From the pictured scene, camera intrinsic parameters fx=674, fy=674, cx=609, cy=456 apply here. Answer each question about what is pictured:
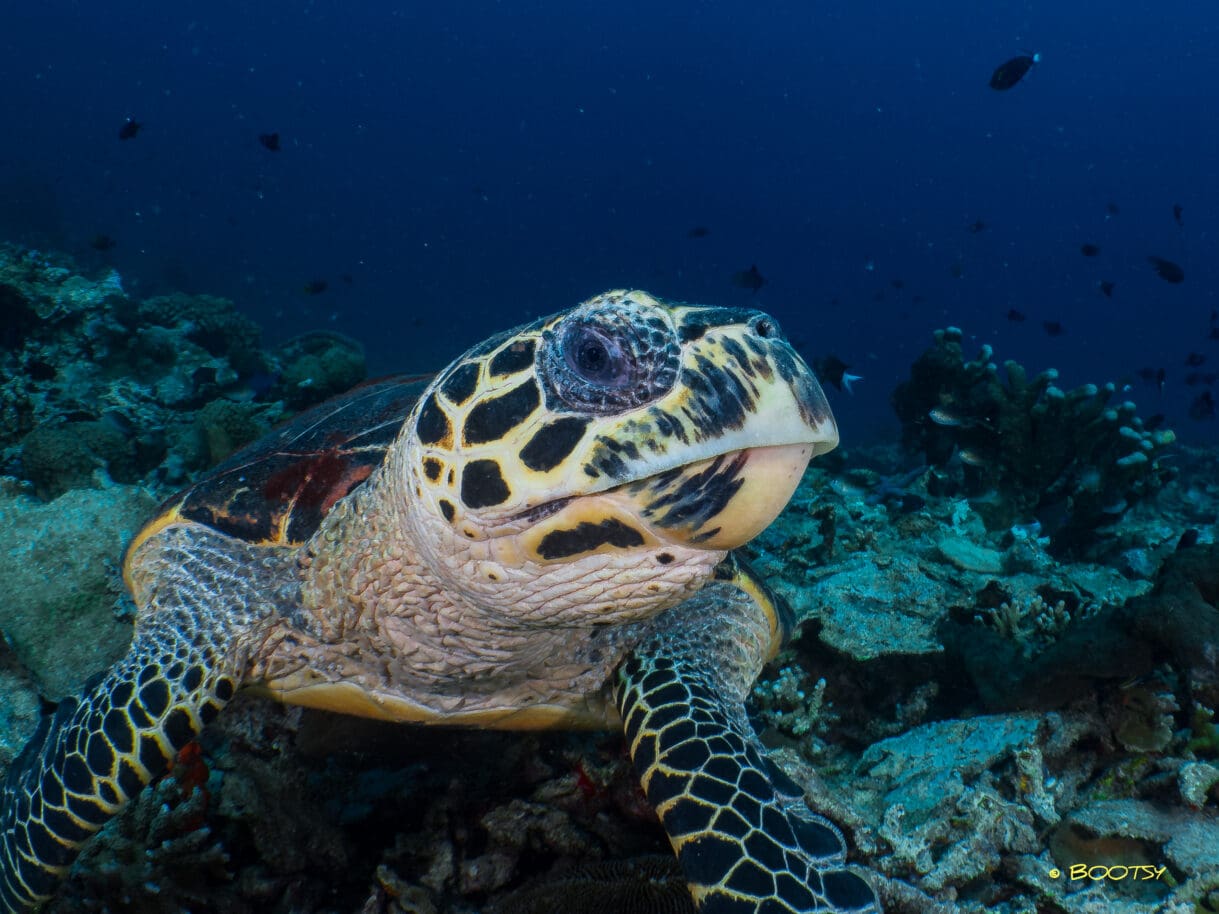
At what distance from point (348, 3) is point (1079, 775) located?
125m

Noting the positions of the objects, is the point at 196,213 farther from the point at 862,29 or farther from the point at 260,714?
the point at 862,29

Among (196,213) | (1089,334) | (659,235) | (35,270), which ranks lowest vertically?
(1089,334)

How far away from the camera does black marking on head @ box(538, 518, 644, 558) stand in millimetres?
1333

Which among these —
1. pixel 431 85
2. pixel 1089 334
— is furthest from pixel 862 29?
pixel 431 85

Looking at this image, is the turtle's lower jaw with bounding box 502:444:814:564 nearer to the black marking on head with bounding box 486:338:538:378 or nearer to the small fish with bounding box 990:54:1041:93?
the black marking on head with bounding box 486:338:538:378

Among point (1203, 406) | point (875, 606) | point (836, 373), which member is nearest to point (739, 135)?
point (1203, 406)

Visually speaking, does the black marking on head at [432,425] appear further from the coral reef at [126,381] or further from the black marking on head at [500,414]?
the coral reef at [126,381]

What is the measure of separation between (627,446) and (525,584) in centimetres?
47

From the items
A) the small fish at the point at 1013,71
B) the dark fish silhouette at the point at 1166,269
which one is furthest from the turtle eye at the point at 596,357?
the dark fish silhouette at the point at 1166,269

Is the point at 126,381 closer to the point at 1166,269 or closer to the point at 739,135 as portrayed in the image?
the point at 1166,269

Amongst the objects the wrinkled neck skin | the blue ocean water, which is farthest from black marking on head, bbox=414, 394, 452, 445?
the blue ocean water

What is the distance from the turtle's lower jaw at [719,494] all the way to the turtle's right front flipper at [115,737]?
4.76 feet

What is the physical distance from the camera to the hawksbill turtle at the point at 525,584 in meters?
1.30

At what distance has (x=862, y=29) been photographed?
103 meters
